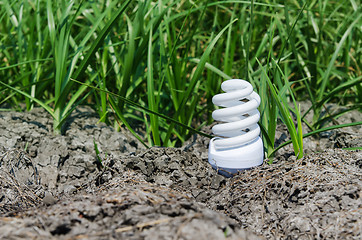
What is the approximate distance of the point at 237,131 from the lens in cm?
170

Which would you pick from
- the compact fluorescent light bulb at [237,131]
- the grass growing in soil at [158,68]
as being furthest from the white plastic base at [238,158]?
the grass growing in soil at [158,68]

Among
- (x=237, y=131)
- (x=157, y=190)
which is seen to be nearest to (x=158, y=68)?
(x=237, y=131)

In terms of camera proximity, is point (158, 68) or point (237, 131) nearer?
point (237, 131)

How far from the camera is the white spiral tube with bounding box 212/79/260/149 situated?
164 cm

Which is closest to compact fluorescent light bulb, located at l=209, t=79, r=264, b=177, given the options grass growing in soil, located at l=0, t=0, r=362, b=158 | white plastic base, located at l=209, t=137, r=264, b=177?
white plastic base, located at l=209, t=137, r=264, b=177

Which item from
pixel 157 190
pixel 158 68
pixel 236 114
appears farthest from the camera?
pixel 158 68

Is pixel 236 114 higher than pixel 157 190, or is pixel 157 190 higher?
pixel 236 114

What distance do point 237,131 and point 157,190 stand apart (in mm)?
505

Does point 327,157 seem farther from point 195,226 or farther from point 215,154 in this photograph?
point 195,226

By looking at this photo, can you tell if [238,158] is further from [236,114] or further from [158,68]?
[158,68]

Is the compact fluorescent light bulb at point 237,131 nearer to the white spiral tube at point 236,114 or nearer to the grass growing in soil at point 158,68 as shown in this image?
the white spiral tube at point 236,114

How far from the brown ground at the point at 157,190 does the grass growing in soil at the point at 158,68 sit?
14 centimetres

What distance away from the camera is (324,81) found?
7.51ft

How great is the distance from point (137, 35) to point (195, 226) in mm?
1458
